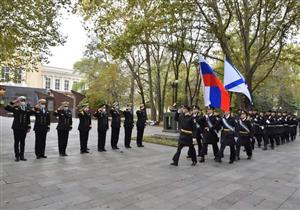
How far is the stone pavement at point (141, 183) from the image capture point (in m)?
5.30

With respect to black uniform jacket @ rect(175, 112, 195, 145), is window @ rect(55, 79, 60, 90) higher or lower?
higher

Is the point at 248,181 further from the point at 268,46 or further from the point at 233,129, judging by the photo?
the point at 268,46

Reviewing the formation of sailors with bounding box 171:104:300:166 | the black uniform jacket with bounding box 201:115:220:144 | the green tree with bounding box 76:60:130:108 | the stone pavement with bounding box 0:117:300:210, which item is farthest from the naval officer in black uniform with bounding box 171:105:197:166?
the green tree with bounding box 76:60:130:108

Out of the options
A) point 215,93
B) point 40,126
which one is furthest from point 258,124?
point 40,126

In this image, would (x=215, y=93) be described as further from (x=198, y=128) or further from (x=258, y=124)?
(x=258, y=124)

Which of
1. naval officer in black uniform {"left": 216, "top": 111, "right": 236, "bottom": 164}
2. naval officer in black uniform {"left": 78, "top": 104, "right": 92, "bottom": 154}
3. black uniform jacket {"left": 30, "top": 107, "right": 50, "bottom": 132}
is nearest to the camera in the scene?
black uniform jacket {"left": 30, "top": 107, "right": 50, "bottom": 132}

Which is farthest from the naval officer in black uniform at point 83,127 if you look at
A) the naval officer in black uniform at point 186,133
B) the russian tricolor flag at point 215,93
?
the russian tricolor flag at point 215,93

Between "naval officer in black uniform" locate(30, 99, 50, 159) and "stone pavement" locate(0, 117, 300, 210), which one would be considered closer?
"stone pavement" locate(0, 117, 300, 210)

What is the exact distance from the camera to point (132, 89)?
3759 cm

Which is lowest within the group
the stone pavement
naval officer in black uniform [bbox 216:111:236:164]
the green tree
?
the stone pavement

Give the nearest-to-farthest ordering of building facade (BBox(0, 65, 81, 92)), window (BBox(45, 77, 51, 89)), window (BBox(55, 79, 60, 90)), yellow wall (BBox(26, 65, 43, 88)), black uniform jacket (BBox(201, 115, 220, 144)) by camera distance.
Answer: black uniform jacket (BBox(201, 115, 220, 144))
yellow wall (BBox(26, 65, 43, 88))
building facade (BBox(0, 65, 81, 92))
window (BBox(45, 77, 51, 89))
window (BBox(55, 79, 60, 90))

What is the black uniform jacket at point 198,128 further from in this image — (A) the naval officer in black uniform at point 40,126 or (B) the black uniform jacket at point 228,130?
(A) the naval officer in black uniform at point 40,126

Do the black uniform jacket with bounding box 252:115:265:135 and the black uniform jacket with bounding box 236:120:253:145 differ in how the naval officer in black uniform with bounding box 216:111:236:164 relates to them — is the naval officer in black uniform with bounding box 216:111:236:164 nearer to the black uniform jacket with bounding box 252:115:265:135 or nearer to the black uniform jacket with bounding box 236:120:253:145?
the black uniform jacket with bounding box 236:120:253:145

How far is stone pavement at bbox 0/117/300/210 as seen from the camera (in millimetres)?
5301
